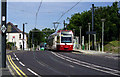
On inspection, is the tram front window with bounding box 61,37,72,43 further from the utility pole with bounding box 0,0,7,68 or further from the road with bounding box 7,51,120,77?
the utility pole with bounding box 0,0,7,68

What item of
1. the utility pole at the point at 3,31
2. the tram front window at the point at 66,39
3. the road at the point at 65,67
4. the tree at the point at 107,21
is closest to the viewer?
the road at the point at 65,67

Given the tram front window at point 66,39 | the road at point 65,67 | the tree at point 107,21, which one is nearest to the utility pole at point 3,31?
the road at point 65,67

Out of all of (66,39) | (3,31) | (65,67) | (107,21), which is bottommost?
Answer: (65,67)

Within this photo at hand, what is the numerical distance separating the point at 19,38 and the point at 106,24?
5724 centimetres

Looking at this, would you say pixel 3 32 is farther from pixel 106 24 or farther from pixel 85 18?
pixel 85 18

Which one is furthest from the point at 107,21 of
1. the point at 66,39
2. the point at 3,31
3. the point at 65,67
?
the point at 3,31

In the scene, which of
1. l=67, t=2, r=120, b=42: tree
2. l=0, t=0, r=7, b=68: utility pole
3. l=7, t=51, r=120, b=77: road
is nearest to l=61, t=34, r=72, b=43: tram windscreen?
l=7, t=51, r=120, b=77: road

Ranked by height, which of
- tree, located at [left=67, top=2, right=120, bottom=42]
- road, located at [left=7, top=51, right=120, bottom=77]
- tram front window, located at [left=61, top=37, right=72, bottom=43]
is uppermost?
tree, located at [left=67, top=2, right=120, bottom=42]

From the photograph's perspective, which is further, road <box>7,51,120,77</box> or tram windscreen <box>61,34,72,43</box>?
tram windscreen <box>61,34,72,43</box>

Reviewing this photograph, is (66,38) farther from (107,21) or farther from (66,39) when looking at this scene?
(107,21)

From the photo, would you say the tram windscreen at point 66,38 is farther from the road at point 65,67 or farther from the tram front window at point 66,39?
the road at point 65,67

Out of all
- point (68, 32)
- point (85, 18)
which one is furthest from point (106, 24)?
point (68, 32)

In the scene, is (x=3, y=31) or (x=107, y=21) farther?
(x=107, y=21)

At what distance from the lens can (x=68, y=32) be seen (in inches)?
1401
